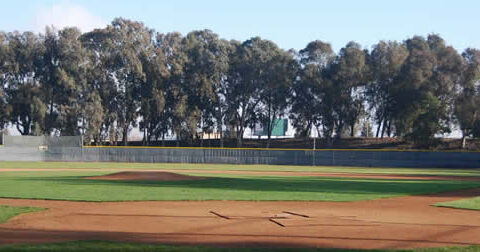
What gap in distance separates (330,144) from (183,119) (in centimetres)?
2273

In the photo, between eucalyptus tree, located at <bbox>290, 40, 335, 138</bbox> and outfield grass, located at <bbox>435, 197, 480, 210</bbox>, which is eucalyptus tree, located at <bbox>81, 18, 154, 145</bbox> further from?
outfield grass, located at <bbox>435, 197, 480, 210</bbox>

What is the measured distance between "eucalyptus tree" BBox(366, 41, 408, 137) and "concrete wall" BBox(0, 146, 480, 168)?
20086mm

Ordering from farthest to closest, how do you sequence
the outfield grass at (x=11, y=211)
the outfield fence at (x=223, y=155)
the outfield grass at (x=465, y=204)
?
the outfield fence at (x=223, y=155), the outfield grass at (x=465, y=204), the outfield grass at (x=11, y=211)

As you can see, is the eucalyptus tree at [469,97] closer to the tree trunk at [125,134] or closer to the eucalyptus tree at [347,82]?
the eucalyptus tree at [347,82]

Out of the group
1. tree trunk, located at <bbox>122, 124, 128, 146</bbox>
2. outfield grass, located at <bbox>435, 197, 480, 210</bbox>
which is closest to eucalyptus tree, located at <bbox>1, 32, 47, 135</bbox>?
tree trunk, located at <bbox>122, 124, 128, 146</bbox>

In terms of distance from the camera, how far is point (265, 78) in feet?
273

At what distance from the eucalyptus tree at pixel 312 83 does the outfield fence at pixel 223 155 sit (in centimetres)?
1973

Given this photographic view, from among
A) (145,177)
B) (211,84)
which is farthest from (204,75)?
(145,177)

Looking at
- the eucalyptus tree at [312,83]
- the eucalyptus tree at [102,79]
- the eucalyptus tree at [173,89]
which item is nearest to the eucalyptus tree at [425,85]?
the eucalyptus tree at [312,83]

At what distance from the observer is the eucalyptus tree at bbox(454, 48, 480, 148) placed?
72250 mm

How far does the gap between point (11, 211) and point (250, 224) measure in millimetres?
7254

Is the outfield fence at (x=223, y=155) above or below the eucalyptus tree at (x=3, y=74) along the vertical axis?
below

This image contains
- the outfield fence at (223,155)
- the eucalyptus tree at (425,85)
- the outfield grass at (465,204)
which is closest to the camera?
the outfield grass at (465,204)

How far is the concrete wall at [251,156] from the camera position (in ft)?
200
